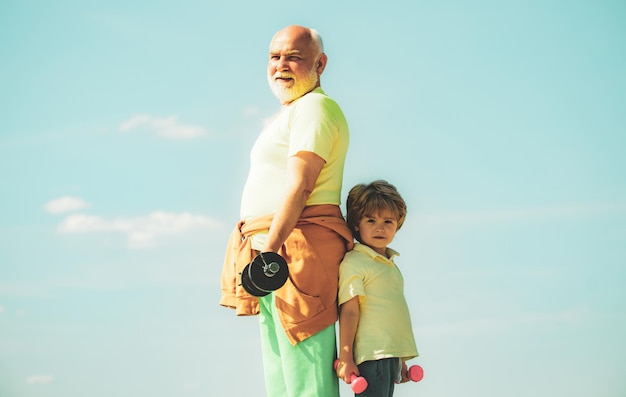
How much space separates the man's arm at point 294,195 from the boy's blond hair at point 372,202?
1.43ft

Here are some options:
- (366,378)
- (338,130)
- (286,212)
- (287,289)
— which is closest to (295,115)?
(338,130)

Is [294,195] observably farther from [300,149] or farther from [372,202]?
[372,202]

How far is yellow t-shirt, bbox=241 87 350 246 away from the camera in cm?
452

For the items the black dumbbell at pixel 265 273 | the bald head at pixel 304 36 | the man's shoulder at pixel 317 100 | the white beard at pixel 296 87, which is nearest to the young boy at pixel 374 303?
the black dumbbell at pixel 265 273

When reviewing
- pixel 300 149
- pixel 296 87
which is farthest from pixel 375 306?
pixel 296 87

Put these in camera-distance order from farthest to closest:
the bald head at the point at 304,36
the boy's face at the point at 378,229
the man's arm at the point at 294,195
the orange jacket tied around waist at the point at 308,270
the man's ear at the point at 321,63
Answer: the man's ear at the point at 321,63, the bald head at the point at 304,36, the boy's face at the point at 378,229, the orange jacket tied around waist at the point at 308,270, the man's arm at the point at 294,195

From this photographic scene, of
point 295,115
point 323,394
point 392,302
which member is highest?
point 295,115

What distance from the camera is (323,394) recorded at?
446cm

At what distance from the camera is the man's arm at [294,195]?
437 centimetres

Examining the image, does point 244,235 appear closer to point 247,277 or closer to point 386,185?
point 247,277

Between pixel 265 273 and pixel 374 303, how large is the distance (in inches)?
26.7

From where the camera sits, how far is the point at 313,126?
14.8ft

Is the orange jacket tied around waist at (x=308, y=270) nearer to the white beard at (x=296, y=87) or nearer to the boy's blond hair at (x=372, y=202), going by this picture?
the boy's blond hair at (x=372, y=202)

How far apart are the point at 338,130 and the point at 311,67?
47 centimetres
